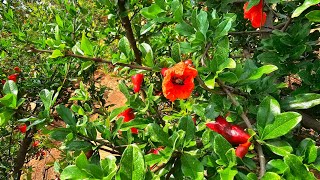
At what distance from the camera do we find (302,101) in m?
0.83

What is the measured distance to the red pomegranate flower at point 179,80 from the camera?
746mm

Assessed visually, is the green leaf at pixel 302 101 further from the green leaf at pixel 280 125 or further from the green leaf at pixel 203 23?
the green leaf at pixel 203 23

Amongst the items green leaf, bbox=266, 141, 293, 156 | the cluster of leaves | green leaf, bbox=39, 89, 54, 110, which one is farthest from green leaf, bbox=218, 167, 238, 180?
green leaf, bbox=39, 89, 54, 110

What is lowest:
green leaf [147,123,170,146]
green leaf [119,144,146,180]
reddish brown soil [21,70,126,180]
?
reddish brown soil [21,70,126,180]

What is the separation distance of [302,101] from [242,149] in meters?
0.25

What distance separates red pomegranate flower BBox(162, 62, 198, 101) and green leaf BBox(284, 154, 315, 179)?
264 millimetres

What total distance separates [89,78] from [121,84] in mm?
1313

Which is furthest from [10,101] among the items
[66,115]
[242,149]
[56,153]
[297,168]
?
[56,153]

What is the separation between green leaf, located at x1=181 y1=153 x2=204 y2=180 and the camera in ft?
2.19

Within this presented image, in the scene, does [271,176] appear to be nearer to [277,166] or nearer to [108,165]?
[277,166]

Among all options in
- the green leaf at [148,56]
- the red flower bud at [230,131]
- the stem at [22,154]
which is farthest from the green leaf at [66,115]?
the stem at [22,154]

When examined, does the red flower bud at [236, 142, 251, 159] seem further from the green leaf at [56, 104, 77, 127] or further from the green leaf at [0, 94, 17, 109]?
the green leaf at [0, 94, 17, 109]

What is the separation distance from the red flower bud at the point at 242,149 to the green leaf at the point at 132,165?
0.89 feet

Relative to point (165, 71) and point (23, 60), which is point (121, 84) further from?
point (23, 60)
